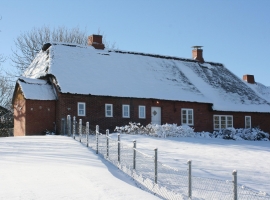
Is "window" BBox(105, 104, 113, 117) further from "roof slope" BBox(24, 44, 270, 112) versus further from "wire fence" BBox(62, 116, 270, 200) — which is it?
"wire fence" BBox(62, 116, 270, 200)

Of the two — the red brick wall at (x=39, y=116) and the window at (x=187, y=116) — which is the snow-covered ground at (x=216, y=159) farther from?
the window at (x=187, y=116)

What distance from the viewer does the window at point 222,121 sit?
32938 mm

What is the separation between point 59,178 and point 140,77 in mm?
21969

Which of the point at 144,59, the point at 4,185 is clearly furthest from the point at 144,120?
the point at 4,185

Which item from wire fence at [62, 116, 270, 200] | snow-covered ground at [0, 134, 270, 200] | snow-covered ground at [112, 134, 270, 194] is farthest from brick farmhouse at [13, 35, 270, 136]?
wire fence at [62, 116, 270, 200]

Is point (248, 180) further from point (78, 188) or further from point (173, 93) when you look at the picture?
point (173, 93)

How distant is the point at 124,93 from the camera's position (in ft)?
91.4

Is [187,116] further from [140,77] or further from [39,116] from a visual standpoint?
[39,116]

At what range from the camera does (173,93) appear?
100.0ft

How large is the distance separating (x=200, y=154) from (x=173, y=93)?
13.1 m

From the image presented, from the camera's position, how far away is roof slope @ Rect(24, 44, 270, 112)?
27.5 meters

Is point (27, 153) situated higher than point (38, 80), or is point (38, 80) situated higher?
point (38, 80)

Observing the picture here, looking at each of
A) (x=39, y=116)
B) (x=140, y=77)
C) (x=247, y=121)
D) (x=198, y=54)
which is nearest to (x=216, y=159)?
(x=39, y=116)

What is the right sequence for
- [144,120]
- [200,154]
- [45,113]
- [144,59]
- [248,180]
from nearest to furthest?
[248,180] → [200,154] → [45,113] → [144,120] → [144,59]
